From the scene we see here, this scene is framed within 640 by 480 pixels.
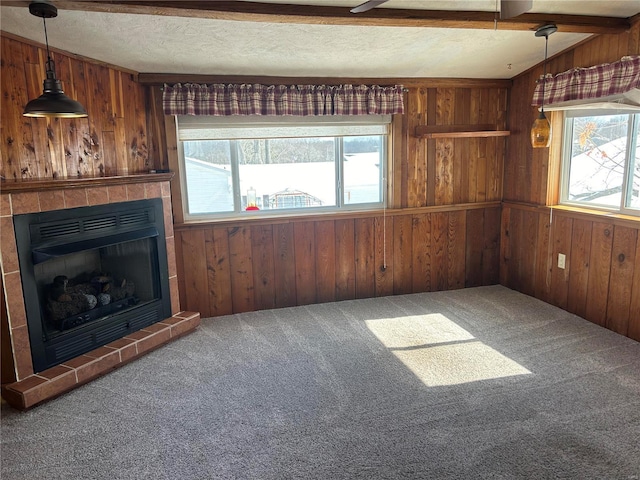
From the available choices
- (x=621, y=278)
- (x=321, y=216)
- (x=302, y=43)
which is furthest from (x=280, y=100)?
(x=621, y=278)

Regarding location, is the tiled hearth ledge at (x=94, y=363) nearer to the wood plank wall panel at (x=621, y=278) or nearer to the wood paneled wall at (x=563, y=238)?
the wood paneled wall at (x=563, y=238)

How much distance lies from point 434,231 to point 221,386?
2.73 metres

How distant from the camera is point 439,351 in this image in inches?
134

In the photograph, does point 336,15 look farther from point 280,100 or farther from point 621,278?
point 621,278

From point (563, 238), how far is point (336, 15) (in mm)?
2785

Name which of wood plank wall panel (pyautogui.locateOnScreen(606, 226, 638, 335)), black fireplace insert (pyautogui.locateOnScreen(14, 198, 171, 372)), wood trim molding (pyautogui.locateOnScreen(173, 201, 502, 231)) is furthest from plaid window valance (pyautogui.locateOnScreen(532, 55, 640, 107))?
black fireplace insert (pyautogui.locateOnScreen(14, 198, 171, 372))

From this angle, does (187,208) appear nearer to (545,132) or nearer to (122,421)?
(122,421)

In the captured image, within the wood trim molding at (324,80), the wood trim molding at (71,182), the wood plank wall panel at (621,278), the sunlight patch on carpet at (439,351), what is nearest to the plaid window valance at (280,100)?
the wood trim molding at (324,80)

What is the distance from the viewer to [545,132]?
3.40 metres

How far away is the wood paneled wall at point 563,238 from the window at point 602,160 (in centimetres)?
14

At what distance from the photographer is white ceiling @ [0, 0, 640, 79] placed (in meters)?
2.82

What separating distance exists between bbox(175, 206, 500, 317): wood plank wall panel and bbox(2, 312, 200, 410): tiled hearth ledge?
516mm

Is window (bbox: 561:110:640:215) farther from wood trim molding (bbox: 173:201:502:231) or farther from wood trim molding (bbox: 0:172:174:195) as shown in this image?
wood trim molding (bbox: 0:172:174:195)

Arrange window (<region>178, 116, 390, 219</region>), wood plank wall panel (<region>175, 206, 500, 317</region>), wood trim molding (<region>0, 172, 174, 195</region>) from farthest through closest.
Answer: wood plank wall panel (<region>175, 206, 500, 317</region>) < window (<region>178, 116, 390, 219</region>) < wood trim molding (<region>0, 172, 174, 195</region>)
